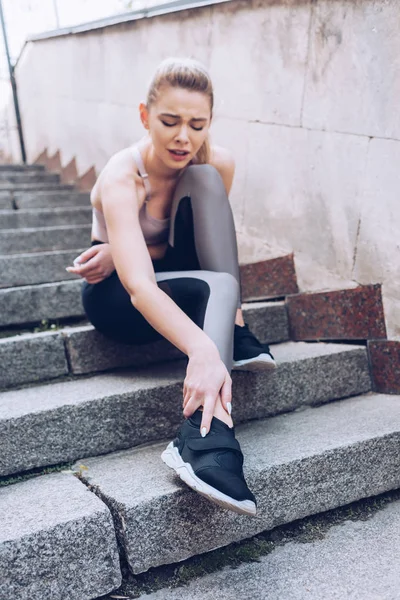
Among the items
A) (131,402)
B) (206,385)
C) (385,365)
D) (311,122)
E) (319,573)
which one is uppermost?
(311,122)

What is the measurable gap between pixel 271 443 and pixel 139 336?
61 cm

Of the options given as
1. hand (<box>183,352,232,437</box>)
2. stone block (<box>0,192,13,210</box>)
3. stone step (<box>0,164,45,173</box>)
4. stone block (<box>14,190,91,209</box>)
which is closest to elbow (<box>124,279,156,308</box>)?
hand (<box>183,352,232,437</box>)

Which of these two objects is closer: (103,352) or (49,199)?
(103,352)

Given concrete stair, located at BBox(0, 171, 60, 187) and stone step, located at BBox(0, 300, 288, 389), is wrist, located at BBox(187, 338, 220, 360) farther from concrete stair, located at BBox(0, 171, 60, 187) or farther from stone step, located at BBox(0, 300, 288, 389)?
concrete stair, located at BBox(0, 171, 60, 187)

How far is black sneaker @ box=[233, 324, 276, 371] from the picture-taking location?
2.08m

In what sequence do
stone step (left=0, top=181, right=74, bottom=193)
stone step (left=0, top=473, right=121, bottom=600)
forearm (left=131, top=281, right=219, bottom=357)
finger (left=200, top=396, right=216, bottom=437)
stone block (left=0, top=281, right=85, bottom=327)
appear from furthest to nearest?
stone step (left=0, top=181, right=74, bottom=193)
stone block (left=0, top=281, right=85, bottom=327)
forearm (left=131, top=281, right=219, bottom=357)
finger (left=200, top=396, right=216, bottom=437)
stone step (left=0, top=473, right=121, bottom=600)

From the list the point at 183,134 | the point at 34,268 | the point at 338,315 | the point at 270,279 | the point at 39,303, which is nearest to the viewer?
the point at 183,134

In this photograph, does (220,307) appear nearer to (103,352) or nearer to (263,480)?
(263,480)

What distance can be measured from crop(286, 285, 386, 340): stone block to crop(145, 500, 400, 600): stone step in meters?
0.91

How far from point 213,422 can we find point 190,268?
2.56 ft

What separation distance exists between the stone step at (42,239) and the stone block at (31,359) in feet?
4.66

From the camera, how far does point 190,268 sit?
2.29 metres

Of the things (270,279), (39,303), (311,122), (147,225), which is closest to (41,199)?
(39,303)

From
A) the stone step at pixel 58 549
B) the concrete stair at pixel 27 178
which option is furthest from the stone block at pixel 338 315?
the concrete stair at pixel 27 178
